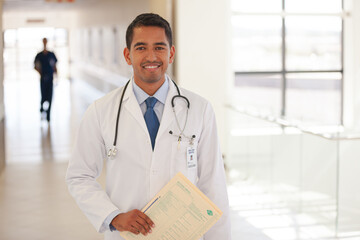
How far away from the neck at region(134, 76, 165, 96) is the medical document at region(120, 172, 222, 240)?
0.41 meters

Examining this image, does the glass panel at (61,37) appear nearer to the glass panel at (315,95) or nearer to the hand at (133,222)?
the glass panel at (315,95)

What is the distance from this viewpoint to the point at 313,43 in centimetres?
1192

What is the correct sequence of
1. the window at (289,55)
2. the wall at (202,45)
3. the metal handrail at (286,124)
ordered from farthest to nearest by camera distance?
the window at (289,55) < the wall at (202,45) < the metal handrail at (286,124)

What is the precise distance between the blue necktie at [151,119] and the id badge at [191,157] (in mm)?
157

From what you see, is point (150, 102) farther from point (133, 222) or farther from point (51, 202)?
point (51, 202)

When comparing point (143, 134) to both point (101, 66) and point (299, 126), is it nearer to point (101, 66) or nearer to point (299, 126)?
point (299, 126)

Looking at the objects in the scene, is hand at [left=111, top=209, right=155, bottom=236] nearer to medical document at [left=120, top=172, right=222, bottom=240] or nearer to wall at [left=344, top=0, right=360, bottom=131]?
medical document at [left=120, top=172, right=222, bottom=240]

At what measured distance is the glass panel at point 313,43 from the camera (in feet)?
37.5

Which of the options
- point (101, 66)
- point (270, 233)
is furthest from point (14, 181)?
point (101, 66)

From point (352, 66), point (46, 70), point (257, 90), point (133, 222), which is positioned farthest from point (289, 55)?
point (133, 222)

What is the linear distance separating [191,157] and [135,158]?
240 mm

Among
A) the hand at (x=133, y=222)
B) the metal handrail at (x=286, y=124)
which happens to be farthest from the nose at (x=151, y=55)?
the metal handrail at (x=286, y=124)

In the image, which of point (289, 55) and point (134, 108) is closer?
point (134, 108)

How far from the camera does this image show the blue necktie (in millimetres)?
2520
